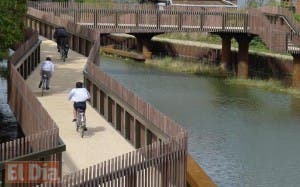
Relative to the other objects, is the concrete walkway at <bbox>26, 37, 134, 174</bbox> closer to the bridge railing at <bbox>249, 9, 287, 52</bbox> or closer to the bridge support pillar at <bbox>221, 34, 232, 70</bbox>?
the bridge railing at <bbox>249, 9, 287, 52</bbox>

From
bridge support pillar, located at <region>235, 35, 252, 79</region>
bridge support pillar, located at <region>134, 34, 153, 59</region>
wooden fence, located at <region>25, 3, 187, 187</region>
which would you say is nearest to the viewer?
wooden fence, located at <region>25, 3, 187, 187</region>

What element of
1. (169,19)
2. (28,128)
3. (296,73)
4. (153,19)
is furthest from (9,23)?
(296,73)

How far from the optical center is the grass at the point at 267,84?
5319cm

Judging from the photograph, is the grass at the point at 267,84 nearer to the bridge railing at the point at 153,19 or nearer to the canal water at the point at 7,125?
the bridge railing at the point at 153,19

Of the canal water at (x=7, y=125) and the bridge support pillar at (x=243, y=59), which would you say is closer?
the canal water at (x=7, y=125)

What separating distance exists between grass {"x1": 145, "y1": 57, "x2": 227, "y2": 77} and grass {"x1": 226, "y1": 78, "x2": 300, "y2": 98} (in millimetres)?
3515

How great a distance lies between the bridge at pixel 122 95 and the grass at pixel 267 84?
56.5 inches

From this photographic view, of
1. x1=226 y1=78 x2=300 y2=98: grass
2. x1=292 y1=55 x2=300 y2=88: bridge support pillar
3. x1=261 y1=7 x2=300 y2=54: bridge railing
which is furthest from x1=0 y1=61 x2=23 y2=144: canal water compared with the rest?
x1=292 y1=55 x2=300 y2=88: bridge support pillar

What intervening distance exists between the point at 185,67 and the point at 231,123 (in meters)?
24.5

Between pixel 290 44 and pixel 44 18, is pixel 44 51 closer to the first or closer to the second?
pixel 44 18

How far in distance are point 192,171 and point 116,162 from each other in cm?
454

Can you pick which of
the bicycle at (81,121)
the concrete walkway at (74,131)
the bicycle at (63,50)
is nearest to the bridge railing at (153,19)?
the bicycle at (63,50)

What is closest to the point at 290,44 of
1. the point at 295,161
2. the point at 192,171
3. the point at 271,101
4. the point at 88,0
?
the point at 271,101

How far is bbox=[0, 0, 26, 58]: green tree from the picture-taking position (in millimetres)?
33312
